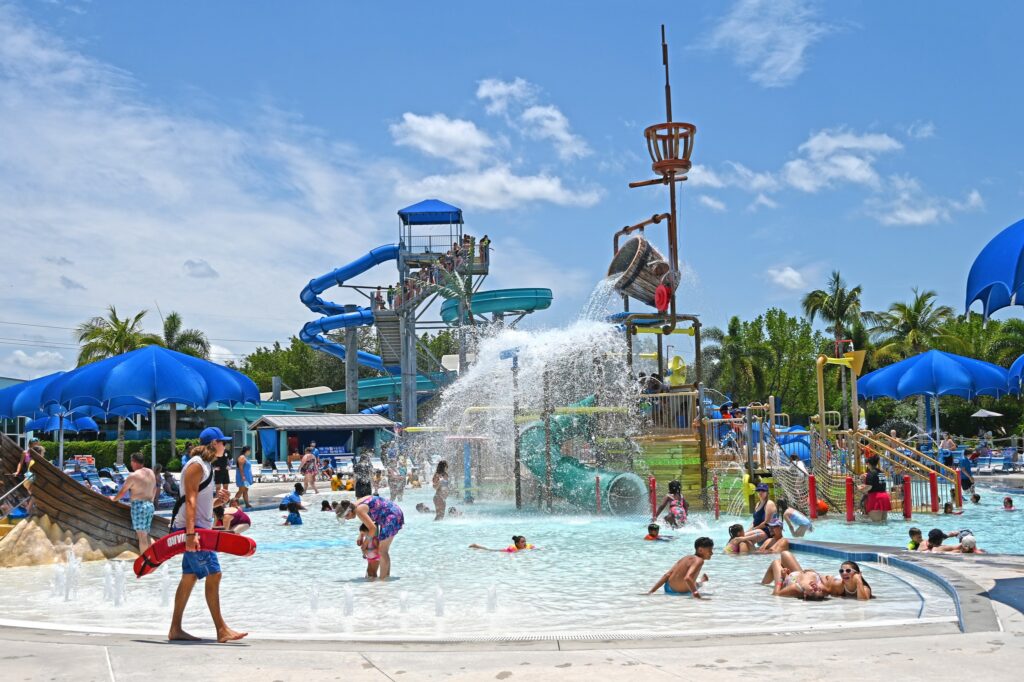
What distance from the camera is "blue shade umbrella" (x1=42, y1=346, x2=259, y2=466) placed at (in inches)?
832

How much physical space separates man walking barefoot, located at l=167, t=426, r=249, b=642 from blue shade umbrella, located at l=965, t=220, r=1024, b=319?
298 inches

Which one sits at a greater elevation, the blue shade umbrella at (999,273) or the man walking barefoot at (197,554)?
the blue shade umbrella at (999,273)

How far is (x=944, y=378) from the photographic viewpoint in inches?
1208

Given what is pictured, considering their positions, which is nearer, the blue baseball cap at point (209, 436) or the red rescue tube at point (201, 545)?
the red rescue tube at point (201, 545)

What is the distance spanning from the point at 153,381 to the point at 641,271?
1105 cm

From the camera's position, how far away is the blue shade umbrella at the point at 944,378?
30.7 m

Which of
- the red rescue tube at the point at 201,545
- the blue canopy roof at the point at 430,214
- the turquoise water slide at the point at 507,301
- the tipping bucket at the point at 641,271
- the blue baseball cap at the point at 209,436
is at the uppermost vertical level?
the blue canopy roof at the point at 430,214

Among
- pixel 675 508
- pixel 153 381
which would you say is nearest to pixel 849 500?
pixel 675 508

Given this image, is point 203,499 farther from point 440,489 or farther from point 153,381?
point 153,381

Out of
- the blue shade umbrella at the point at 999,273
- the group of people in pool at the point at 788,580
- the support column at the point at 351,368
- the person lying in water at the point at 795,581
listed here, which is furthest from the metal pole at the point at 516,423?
the support column at the point at 351,368

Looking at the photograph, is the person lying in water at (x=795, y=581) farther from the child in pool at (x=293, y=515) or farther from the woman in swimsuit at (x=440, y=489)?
the child in pool at (x=293, y=515)

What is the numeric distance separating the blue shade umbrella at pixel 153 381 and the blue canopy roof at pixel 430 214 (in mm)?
19513

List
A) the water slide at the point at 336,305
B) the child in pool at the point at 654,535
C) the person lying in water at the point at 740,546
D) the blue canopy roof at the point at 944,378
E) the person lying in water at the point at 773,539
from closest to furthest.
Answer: the person lying in water at the point at 773,539
the person lying in water at the point at 740,546
the child in pool at the point at 654,535
the blue canopy roof at the point at 944,378
the water slide at the point at 336,305

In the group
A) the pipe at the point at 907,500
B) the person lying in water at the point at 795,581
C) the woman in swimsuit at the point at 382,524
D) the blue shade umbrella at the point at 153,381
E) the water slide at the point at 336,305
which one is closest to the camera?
the person lying in water at the point at 795,581
